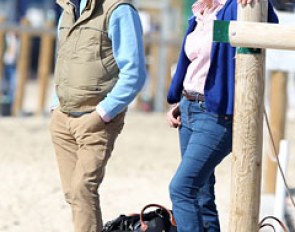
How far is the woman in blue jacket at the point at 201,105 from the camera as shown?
13.4 feet

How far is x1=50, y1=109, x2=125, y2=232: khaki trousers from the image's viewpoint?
4.54 meters

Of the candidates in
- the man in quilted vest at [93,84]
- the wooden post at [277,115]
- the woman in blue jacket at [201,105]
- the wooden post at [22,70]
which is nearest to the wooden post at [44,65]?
the wooden post at [22,70]

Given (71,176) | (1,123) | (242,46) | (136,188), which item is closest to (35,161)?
(136,188)

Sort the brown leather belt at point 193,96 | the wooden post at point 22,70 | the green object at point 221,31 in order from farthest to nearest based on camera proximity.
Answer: the wooden post at point 22,70 < the brown leather belt at point 193,96 < the green object at point 221,31

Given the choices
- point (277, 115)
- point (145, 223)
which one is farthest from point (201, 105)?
point (277, 115)

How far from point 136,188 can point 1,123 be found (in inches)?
189

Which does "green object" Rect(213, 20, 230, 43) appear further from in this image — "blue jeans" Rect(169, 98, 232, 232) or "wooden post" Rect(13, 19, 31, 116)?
"wooden post" Rect(13, 19, 31, 116)

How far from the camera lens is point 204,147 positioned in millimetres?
4125

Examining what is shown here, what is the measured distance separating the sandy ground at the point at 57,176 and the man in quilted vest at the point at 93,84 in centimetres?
142

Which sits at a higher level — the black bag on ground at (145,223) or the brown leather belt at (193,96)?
the brown leather belt at (193,96)

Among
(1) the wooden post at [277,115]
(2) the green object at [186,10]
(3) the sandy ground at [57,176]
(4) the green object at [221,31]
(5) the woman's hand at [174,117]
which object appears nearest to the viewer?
(4) the green object at [221,31]

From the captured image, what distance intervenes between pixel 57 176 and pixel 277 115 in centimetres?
205

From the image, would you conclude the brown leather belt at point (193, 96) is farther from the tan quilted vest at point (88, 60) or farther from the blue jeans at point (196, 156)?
the tan quilted vest at point (88, 60)

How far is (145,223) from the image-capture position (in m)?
4.42
